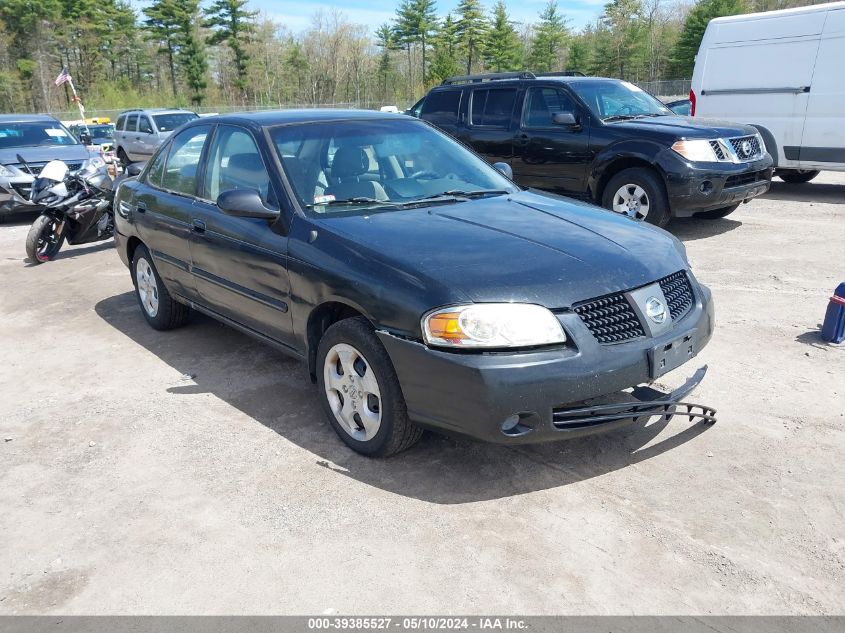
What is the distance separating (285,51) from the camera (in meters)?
84.2

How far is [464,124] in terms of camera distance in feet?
33.3

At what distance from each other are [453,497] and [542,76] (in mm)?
7764

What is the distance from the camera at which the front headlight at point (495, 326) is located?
3094mm

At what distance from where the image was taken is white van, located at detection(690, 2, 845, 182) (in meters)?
10.1

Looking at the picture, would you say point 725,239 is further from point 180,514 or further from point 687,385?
point 180,514

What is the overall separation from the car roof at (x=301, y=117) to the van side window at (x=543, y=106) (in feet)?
15.2

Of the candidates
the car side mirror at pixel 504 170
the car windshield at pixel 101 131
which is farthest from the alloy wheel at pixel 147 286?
the car windshield at pixel 101 131

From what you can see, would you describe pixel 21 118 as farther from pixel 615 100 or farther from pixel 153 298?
pixel 615 100

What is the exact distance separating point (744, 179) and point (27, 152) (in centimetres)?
1151

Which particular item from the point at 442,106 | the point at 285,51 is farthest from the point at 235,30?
the point at 442,106

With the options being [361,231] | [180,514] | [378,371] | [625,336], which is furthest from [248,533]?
[625,336]

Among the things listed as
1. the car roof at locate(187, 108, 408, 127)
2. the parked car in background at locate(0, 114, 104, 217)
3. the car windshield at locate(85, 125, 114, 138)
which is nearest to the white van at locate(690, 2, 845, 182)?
the car roof at locate(187, 108, 408, 127)

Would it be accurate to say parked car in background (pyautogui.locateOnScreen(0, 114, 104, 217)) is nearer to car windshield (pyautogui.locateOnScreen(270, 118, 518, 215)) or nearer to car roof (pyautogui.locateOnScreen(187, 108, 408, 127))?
car roof (pyautogui.locateOnScreen(187, 108, 408, 127))

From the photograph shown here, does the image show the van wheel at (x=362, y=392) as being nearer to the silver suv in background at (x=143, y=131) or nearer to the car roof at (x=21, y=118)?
the car roof at (x=21, y=118)
